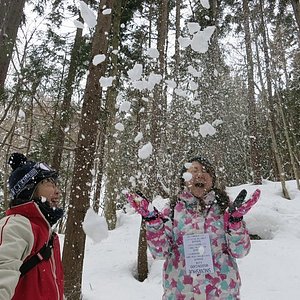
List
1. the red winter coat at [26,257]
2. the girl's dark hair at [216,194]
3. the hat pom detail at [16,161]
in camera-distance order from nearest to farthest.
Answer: the red winter coat at [26,257], the hat pom detail at [16,161], the girl's dark hair at [216,194]

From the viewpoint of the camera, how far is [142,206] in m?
2.43

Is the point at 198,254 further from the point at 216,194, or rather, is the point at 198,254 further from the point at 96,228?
the point at 96,228

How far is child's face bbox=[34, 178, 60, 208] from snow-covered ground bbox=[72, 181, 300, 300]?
12.0ft

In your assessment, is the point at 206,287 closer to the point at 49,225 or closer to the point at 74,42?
the point at 49,225

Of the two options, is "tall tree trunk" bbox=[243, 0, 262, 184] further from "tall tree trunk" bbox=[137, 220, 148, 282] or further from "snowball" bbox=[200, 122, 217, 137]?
"snowball" bbox=[200, 122, 217, 137]

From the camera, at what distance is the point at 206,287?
242cm

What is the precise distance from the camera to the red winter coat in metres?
1.34

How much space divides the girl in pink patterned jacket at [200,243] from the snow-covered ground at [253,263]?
277 centimetres

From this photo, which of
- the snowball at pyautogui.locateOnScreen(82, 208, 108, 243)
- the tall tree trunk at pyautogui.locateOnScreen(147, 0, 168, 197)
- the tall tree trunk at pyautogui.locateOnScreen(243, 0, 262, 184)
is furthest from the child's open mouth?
the tall tree trunk at pyautogui.locateOnScreen(243, 0, 262, 184)

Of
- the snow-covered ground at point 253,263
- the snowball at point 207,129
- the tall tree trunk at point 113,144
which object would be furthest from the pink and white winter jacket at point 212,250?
the tall tree trunk at point 113,144

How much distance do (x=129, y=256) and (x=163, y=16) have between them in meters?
4.92

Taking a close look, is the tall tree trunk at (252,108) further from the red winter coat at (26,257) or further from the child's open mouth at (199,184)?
the red winter coat at (26,257)

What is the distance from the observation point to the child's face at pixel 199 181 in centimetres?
269

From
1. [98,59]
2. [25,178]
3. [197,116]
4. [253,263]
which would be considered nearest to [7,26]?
[98,59]
